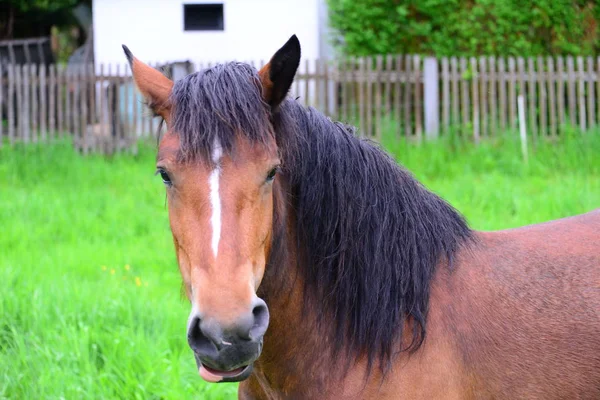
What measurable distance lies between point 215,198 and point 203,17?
14.8m

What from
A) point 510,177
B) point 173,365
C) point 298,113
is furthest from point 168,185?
point 510,177

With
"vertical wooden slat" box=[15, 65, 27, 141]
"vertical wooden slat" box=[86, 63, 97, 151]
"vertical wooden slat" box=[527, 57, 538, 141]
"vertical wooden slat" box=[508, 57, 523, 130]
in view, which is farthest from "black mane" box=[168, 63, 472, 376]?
"vertical wooden slat" box=[15, 65, 27, 141]

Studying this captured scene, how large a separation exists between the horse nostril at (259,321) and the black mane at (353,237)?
56 cm

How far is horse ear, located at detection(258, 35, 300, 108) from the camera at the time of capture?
2527 mm

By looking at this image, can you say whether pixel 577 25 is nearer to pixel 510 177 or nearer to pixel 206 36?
pixel 510 177

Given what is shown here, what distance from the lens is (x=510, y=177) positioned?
360 inches

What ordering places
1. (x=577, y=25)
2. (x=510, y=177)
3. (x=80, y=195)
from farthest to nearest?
(x=577, y=25) < (x=510, y=177) < (x=80, y=195)

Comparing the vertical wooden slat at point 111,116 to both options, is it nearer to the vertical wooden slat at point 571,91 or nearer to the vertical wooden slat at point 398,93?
the vertical wooden slat at point 398,93

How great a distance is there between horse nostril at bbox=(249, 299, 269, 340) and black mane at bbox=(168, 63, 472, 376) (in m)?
0.56

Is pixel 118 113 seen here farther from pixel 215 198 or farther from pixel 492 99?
pixel 215 198

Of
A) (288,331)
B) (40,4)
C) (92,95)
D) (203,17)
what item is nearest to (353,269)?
(288,331)

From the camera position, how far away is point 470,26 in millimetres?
12930

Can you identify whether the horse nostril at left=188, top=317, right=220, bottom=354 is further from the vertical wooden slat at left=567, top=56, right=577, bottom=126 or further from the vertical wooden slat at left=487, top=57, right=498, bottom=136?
the vertical wooden slat at left=567, top=56, right=577, bottom=126

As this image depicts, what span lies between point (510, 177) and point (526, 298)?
21.4 feet
